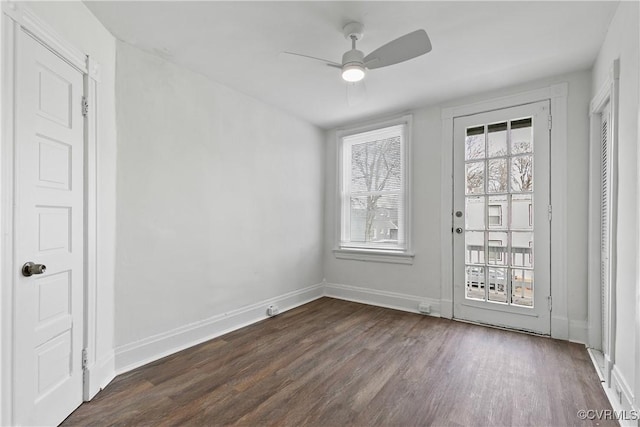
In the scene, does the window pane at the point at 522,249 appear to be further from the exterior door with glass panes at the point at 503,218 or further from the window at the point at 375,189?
the window at the point at 375,189

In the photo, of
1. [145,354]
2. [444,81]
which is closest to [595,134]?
[444,81]

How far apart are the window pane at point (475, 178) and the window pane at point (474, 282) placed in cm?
85

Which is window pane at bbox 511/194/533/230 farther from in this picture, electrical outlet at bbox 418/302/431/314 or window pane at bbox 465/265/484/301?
electrical outlet at bbox 418/302/431/314

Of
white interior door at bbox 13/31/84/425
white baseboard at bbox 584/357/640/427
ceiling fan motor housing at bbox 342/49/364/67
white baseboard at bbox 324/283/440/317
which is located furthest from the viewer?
white baseboard at bbox 324/283/440/317

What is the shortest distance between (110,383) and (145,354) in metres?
0.31

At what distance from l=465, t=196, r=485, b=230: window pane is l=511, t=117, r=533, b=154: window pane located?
595 mm

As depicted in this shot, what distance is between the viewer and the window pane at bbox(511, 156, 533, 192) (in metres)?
3.00

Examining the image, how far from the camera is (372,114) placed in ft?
12.7

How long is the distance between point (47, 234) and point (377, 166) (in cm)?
347

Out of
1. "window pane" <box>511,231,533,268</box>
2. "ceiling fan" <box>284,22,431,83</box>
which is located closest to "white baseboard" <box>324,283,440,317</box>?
"window pane" <box>511,231,533,268</box>

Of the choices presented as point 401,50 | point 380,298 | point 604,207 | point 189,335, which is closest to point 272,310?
point 189,335

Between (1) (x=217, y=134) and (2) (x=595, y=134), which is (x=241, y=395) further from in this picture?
(2) (x=595, y=134)

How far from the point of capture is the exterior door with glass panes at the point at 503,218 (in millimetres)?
2936

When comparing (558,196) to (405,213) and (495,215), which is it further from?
(405,213)
